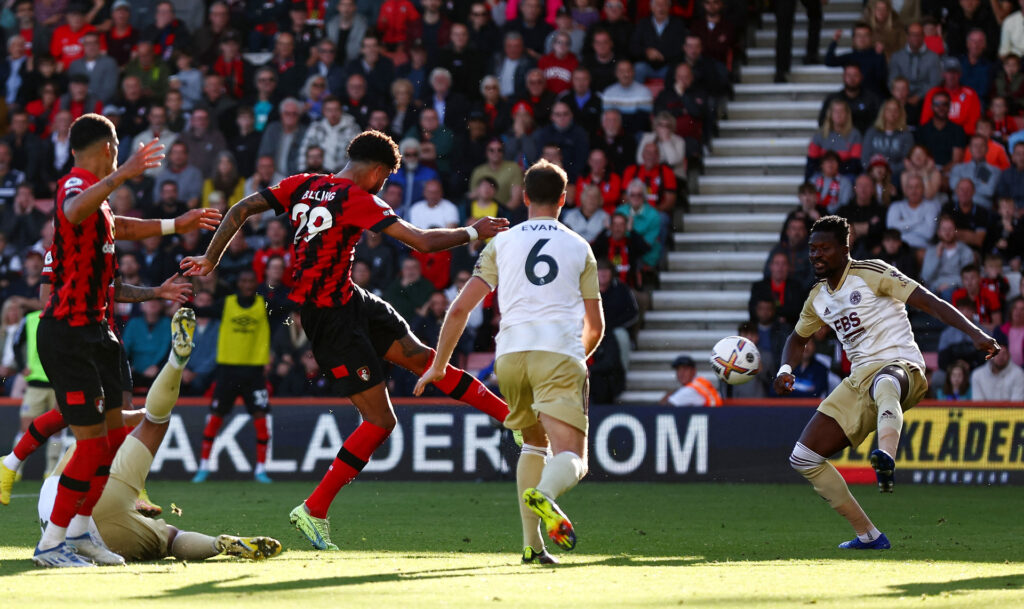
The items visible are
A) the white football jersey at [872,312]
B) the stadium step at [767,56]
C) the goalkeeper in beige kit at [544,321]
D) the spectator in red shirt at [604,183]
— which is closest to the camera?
the goalkeeper in beige kit at [544,321]

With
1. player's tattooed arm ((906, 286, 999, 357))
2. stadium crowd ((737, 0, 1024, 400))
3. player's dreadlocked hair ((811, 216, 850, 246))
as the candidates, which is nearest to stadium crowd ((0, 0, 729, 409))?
stadium crowd ((737, 0, 1024, 400))

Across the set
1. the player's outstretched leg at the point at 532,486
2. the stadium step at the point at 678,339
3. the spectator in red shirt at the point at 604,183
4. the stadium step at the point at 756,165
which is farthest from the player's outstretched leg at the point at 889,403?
the stadium step at the point at 756,165

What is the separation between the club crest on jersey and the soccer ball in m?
3.62

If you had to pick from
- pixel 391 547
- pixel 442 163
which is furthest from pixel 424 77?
pixel 391 547

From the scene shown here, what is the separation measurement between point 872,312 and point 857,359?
0.37m

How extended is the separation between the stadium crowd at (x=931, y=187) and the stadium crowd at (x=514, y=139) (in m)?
0.03

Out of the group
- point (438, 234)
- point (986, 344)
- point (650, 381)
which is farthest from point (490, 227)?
point (650, 381)

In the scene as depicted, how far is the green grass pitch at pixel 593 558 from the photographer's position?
6852 mm

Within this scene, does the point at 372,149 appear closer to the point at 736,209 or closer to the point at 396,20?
the point at 736,209

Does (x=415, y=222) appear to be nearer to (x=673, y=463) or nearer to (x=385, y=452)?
(x=385, y=452)

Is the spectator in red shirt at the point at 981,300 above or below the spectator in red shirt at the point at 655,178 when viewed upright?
below

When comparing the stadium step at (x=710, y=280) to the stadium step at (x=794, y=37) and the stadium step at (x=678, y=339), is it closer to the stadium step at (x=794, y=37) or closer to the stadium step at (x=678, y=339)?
the stadium step at (x=678, y=339)

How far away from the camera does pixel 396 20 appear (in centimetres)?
2200

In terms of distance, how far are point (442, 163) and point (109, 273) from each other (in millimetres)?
12199
